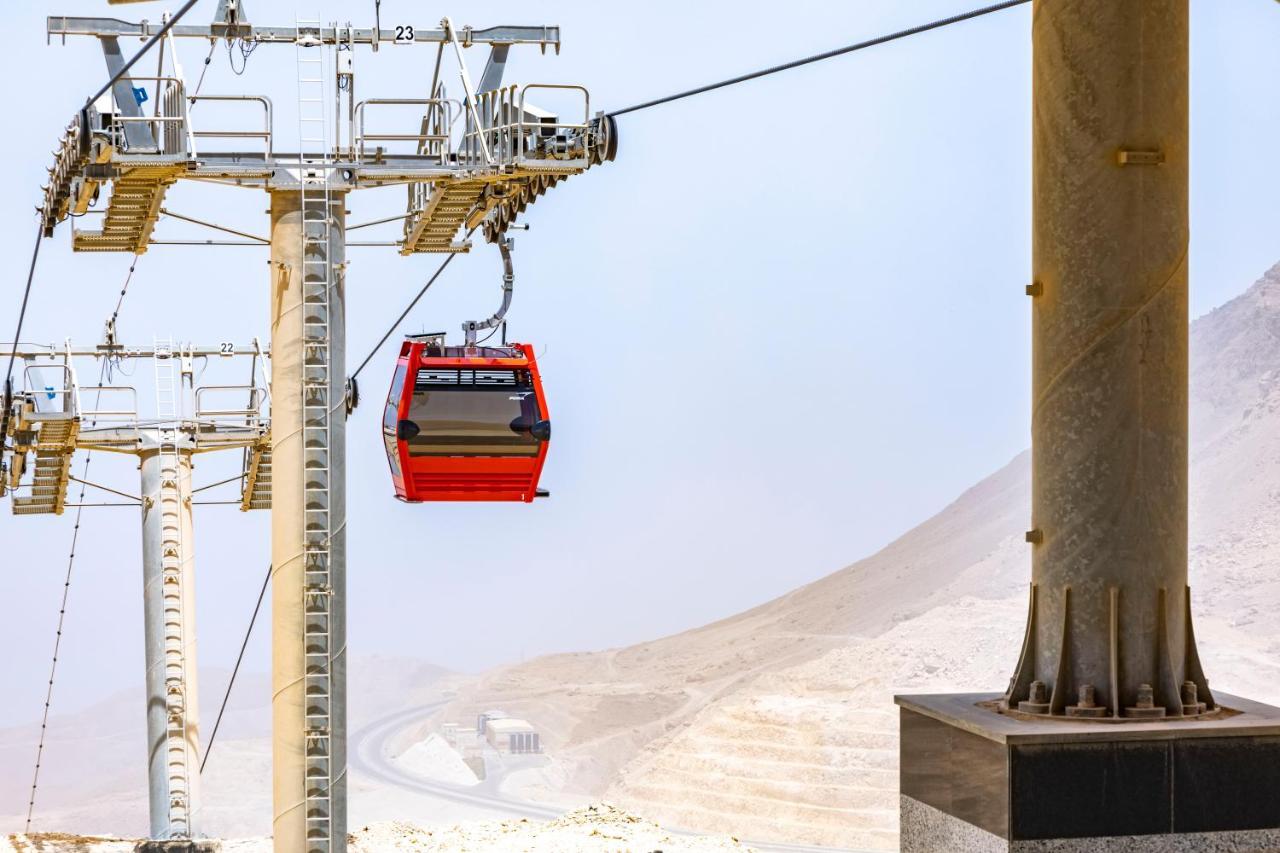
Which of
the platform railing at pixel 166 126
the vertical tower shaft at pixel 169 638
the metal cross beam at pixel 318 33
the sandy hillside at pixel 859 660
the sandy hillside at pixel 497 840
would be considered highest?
the metal cross beam at pixel 318 33

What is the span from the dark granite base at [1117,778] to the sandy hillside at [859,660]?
140ft

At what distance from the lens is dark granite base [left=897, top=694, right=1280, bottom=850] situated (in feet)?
31.7

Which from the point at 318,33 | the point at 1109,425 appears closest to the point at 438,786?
the point at 318,33

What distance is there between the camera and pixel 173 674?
25.8 meters

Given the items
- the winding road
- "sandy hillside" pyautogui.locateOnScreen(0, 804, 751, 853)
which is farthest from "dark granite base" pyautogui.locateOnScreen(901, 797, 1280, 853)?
the winding road

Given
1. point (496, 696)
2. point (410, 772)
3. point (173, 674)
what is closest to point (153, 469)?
point (173, 674)

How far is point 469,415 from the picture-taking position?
17.4 meters

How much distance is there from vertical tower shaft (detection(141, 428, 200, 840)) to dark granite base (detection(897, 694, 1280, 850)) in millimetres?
17865

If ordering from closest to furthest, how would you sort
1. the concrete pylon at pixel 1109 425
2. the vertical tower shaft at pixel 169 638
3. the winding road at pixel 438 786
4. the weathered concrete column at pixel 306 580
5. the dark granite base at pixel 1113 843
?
the dark granite base at pixel 1113 843 → the concrete pylon at pixel 1109 425 → the weathered concrete column at pixel 306 580 → the vertical tower shaft at pixel 169 638 → the winding road at pixel 438 786

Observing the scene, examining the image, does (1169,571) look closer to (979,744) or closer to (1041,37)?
(979,744)

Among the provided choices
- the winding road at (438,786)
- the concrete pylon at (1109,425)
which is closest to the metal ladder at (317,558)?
the concrete pylon at (1109,425)

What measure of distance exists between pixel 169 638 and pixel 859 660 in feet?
163

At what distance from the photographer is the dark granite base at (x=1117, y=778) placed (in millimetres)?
9648

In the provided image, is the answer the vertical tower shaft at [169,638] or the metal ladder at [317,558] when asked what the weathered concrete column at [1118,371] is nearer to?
the metal ladder at [317,558]
